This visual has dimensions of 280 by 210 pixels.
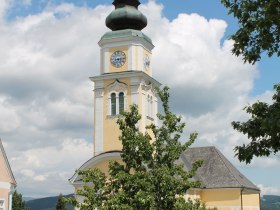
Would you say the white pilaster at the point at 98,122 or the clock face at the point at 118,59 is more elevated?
the clock face at the point at 118,59

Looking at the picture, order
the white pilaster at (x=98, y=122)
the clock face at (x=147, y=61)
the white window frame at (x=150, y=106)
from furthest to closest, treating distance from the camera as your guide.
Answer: the clock face at (x=147, y=61)
the white window frame at (x=150, y=106)
the white pilaster at (x=98, y=122)

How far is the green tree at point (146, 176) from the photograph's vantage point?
57.5 ft

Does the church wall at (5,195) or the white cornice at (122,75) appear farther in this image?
the white cornice at (122,75)

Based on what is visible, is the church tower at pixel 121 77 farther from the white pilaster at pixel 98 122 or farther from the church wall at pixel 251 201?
the church wall at pixel 251 201

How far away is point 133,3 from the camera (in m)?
41.2

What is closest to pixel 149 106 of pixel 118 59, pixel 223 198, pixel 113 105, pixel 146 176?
pixel 113 105

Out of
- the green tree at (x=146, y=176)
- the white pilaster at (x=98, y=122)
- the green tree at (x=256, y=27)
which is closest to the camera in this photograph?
the green tree at (x=256, y=27)

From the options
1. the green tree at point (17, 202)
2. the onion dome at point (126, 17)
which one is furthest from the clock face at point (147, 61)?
the green tree at point (17, 202)

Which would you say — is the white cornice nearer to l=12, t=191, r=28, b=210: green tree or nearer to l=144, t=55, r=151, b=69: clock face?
l=144, t=55, r=151, b=69: clock face

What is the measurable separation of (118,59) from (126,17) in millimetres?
3322

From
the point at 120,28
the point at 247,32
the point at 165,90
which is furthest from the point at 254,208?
the point at 247,32

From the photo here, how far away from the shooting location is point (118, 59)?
1607 inches

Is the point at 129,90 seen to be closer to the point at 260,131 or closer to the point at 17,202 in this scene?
the point at 17,202

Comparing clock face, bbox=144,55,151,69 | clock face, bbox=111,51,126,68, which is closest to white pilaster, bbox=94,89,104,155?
clock face, bbox=111,51,126,68
